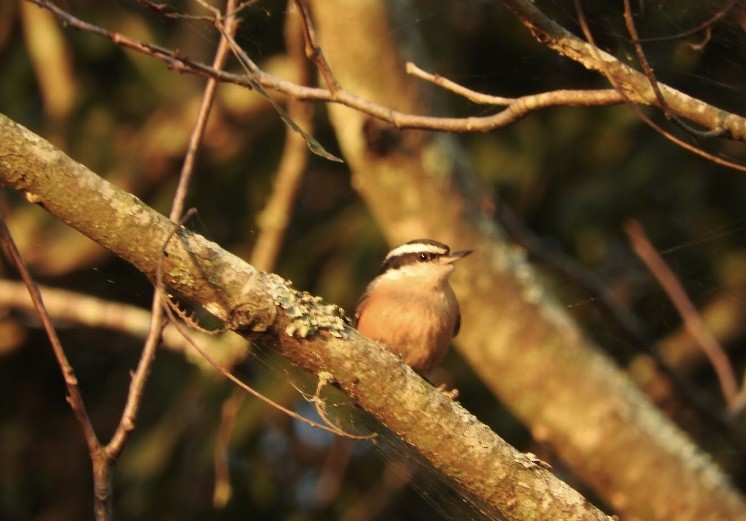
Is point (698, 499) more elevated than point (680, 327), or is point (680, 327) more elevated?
point (680, 327)

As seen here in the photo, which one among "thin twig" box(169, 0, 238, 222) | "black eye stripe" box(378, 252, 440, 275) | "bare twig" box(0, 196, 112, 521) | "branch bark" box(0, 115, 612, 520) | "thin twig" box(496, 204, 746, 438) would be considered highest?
"thin twig" box(496, 204, 746, 438)

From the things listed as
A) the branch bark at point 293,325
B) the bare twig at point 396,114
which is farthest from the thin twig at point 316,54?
the branch bark at point 293,325

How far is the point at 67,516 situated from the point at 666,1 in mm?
5396

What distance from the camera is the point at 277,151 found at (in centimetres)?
707

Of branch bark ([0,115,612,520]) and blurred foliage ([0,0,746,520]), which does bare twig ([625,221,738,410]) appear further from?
branch bark ([0,115,612,520])

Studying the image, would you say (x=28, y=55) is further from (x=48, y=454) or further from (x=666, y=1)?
(x=666, y=1)

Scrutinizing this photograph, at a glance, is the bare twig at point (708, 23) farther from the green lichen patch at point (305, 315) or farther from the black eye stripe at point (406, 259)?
the black eye stripe at point (406, 259)

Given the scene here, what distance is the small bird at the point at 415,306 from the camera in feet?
15.1

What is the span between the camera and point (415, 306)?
4629mm

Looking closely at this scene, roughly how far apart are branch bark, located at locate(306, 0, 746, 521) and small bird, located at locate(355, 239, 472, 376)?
0.25 m

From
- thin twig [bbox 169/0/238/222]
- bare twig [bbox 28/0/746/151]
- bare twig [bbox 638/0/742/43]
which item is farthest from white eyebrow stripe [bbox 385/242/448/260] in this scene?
bare twig [bbox 638/0/742/43]

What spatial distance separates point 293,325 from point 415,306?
77.1 inches

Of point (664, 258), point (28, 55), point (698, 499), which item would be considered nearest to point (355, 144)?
point (664, 258)

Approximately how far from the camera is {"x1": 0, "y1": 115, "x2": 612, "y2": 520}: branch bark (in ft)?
8.47
